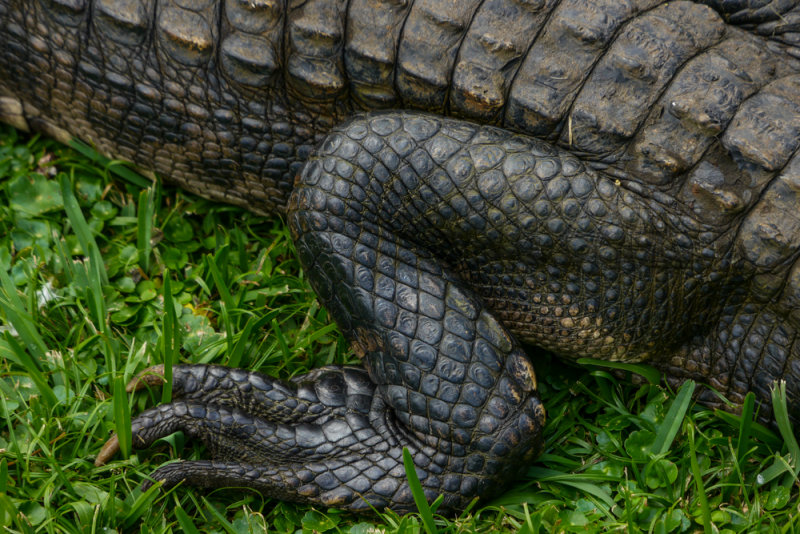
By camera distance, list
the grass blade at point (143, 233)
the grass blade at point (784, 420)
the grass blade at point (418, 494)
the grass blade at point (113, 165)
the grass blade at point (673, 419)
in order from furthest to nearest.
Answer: the grass blade at point (113, 165) → the grass blade at point (143, 233) → the grass blade at point (673, 419) → the grass blade at point (784, 420) → the grass blade at point (418, 494)

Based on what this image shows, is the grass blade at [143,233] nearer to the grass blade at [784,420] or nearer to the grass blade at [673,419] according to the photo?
the grass blade at [673,419]

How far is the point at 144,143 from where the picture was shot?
9.47 feet

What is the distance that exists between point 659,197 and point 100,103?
1.89 meters

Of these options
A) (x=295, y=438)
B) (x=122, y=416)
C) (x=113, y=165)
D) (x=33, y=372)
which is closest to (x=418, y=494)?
(x=295, y=438)

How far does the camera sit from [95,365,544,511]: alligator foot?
2.28 meters

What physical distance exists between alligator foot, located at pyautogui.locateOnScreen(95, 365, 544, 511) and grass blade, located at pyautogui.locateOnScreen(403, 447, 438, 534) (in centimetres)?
13

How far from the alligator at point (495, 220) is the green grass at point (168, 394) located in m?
0.10

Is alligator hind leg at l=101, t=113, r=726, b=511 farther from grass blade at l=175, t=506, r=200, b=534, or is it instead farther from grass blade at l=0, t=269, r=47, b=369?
grass blade at l=0, t=269, r=47, b=369

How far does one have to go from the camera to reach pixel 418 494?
213cm

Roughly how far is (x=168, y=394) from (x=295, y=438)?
414 millimetres

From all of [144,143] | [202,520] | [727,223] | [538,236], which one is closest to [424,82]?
[538,236]

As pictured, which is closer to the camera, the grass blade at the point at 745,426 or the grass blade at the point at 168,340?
the grass blade at the point at 745,426

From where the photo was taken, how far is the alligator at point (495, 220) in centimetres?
218

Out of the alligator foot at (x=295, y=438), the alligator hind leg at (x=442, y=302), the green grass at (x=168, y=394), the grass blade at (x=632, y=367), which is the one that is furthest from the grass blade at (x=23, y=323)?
the grass blade at (x=632, y=367)
